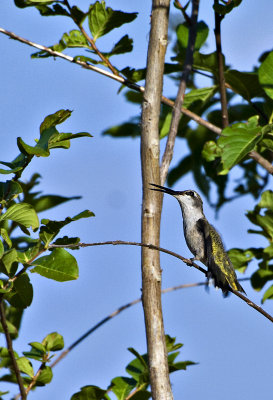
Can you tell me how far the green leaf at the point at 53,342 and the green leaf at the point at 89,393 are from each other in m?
0.34

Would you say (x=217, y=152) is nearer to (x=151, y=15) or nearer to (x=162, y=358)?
(x=151, y=15)

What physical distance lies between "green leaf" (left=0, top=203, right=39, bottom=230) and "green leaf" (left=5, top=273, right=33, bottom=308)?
0.27m

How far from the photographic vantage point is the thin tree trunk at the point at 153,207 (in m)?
3.08

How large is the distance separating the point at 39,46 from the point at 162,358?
2.33 meters

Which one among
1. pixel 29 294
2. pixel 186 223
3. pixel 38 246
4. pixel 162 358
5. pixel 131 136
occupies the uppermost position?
pixel 131 136

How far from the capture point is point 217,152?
421cm

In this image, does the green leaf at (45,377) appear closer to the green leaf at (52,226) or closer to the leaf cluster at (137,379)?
the leaf cluster at (137,379)

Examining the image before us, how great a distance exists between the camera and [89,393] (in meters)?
3.37

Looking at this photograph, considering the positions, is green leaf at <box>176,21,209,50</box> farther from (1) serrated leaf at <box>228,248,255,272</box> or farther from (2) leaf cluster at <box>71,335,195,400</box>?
(2) leaf cluster at <box>71,335,195,400</box>

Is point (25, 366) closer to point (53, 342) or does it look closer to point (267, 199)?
point (53, 342)

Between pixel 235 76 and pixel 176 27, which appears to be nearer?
pixel 235 76

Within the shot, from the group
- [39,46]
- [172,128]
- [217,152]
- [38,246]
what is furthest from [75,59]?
[38,246]

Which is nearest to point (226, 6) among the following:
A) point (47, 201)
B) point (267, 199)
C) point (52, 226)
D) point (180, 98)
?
point (180, 98)

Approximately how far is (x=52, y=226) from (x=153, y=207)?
2.21 ft
